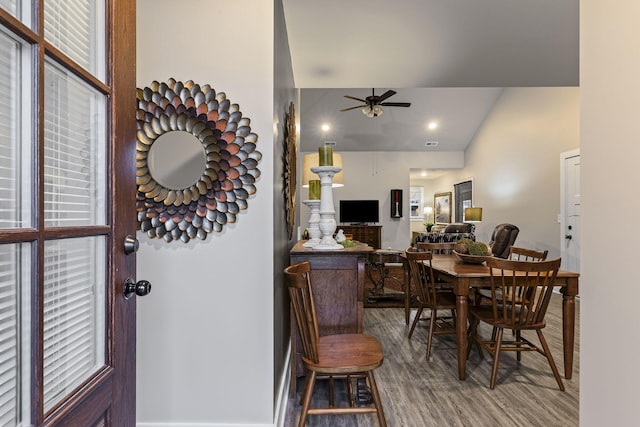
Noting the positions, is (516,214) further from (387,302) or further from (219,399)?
(219,399)

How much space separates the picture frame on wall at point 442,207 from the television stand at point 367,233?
3077mm

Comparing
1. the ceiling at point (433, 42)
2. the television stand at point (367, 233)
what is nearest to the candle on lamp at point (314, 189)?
the ceiling at point (433, 42)

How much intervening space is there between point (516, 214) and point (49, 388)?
7446 mm

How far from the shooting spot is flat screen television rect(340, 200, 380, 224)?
9000mm

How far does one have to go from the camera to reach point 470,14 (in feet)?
8.54

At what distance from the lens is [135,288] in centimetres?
94

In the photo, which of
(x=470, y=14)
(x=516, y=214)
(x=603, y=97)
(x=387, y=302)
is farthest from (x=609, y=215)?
(x=516, y=214)

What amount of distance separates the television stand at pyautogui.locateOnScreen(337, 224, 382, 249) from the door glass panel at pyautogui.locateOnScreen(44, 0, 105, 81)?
8.07m

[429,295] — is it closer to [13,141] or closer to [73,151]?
[73,151]

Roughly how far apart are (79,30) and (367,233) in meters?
8.34

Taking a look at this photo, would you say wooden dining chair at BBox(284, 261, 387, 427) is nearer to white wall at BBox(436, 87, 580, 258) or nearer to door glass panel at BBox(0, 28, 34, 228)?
door glass panel at BBox(0, 28, 34, 228)

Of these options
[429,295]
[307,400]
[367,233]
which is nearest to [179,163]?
[307,400]

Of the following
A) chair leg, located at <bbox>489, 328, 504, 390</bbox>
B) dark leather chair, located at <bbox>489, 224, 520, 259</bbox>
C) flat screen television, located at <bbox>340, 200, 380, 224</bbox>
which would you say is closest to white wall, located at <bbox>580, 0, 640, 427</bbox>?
chair leg, located at <bbox>489, 328, 504, 390</bbox>

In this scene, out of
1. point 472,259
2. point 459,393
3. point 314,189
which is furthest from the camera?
point 472,259
